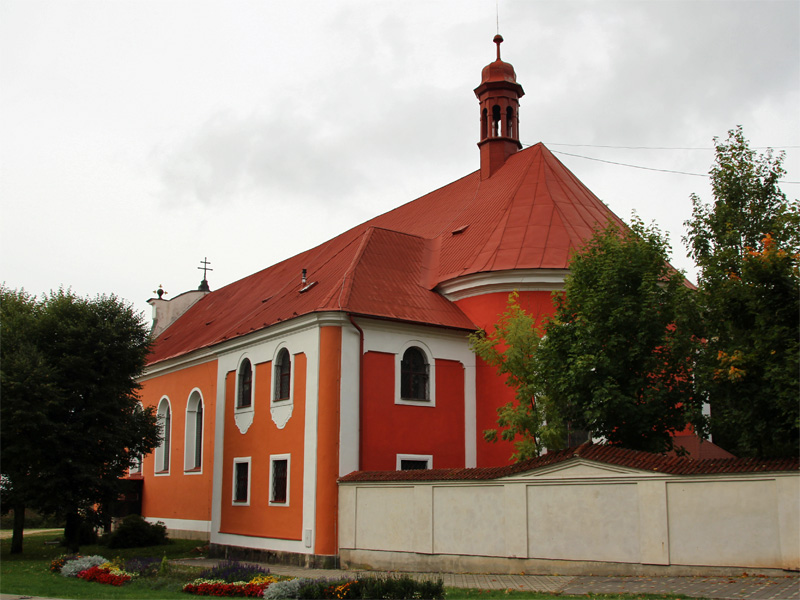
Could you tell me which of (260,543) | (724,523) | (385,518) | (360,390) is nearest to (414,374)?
(360,390)

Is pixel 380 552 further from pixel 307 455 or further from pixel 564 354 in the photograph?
pixel 564 354

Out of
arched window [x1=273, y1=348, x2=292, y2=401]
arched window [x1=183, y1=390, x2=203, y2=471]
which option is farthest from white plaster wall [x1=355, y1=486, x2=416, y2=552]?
arched window [x1=183, y1=390, x2=203, y2=471]

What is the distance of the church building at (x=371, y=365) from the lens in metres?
19.2

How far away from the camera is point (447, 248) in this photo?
24328mm

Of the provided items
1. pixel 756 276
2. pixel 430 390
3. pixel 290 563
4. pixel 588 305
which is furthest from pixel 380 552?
pixel 756 276

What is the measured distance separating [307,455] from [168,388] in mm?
12792

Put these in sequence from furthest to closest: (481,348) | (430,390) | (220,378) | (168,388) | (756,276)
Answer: (168,388) → (220,378) → (430,390) → (481,348) → (756,276)

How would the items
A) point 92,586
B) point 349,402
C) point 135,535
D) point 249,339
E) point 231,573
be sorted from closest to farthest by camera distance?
point 231,573 → point 92,586 → point 349,402 → point 249,339 → point 135,535

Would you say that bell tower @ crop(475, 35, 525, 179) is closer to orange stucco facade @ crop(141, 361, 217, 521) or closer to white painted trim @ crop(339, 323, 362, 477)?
white painted trim @ crop(339, 323, 362, 477)

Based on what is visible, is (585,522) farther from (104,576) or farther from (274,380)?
(274,380)

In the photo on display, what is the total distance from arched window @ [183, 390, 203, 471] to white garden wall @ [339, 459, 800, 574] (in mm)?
11519

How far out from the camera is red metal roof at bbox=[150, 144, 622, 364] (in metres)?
21.2

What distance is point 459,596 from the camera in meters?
11.7

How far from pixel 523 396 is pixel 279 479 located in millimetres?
6898
